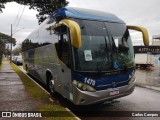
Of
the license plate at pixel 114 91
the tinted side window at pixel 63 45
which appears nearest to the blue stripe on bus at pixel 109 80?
the license plate at pixel 114 91

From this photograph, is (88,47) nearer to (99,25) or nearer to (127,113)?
(99,25)

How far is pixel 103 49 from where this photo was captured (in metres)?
6.79

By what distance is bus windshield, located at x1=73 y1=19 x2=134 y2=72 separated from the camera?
643 cm

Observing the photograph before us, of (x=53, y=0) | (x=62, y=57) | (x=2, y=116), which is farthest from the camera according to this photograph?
(x=53, y=0)

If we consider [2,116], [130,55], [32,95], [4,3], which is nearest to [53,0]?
[4,3]

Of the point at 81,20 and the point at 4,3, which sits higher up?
the point at 4,3

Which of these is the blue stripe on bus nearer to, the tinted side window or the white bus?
the white bus

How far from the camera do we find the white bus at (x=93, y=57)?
20.9 ft

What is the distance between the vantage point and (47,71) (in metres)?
9.74

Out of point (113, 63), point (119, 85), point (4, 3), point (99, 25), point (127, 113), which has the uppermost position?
point (4, 3)

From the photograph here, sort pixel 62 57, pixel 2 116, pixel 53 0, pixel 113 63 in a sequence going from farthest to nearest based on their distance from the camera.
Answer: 1. pixel 53 0
2. pixel 62 57
3. pixel 113 63
4. pixel 2 116

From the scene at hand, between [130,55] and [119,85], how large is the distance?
1.16m

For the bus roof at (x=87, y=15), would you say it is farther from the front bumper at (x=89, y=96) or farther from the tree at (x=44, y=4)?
the tree at (x=44, y=4)

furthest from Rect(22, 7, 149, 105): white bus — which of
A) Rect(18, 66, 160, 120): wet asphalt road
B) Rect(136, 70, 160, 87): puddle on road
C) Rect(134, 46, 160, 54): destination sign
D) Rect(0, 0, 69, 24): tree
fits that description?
Rect(134, 46, 160, 54): destination sign
